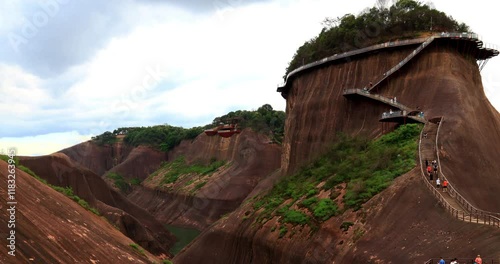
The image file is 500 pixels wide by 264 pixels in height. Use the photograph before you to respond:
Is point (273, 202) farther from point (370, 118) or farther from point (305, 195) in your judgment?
point (370, 118)

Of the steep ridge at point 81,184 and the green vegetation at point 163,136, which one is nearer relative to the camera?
the steep ridge at point 81,184

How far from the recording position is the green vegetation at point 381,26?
41250 mm

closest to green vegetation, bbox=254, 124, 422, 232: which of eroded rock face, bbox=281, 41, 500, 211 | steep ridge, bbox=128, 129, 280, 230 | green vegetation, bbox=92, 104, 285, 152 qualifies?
eroded rock face, bbox=281, 41, 500, 211

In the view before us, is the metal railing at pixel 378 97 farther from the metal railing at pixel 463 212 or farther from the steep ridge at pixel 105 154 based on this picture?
the steep ridge at pixel 105 154

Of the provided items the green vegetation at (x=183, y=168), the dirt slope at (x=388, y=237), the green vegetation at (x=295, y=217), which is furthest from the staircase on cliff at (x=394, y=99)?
the green vegetation at (x=183, y=168)

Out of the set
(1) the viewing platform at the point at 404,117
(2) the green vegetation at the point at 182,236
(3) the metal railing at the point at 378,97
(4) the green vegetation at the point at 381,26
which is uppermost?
(4) the green vegetation at the point at 381,26

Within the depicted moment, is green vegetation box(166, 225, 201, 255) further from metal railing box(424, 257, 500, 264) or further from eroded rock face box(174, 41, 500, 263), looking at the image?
metal railing box(424, 257, 500, 264)

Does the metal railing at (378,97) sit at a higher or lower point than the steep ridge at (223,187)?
higher

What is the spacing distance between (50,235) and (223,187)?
54.3 meters

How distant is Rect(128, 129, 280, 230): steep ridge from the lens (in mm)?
64875

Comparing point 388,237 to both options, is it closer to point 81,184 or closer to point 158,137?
point 81,184

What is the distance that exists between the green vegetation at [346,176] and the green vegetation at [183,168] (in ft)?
130

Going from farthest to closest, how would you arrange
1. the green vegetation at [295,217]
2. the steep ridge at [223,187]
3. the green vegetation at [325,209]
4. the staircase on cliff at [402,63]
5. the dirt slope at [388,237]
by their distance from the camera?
the steep ridge at [223,187], the staircase on cliff at [402,63], the green vegetation at [295,217], the green vegetation at [325,209], the dirt slope at [388,237]

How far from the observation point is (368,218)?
78.6 feet
